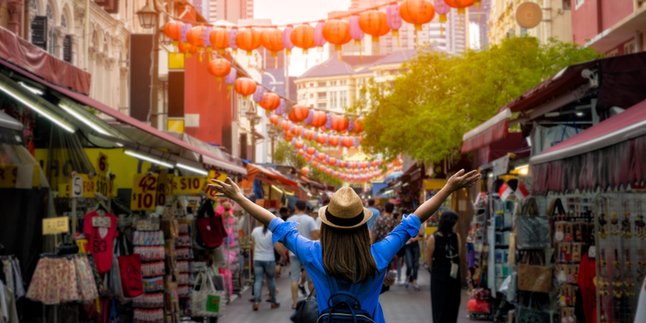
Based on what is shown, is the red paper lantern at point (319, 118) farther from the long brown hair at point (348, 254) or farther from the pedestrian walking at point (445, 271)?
the long brown hair at point (348, 254)

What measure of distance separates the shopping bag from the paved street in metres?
3.62

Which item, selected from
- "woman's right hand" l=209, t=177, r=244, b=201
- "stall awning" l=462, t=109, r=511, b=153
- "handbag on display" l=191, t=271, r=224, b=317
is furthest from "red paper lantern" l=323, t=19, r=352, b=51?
"woman's right hand" l=209, t=177, r=244, b=201

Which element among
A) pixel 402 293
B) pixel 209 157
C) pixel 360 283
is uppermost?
pixel 209 157

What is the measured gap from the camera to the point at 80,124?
1234 cm

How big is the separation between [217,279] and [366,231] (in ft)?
36.3

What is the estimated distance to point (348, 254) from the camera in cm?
571

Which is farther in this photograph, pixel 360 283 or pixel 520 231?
pixel 520 231

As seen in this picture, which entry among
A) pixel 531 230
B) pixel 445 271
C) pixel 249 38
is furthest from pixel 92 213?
pixel 249 38

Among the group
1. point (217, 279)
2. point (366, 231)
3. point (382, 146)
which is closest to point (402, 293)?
point (217, 279)

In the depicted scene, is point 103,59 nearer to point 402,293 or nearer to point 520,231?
point 402,293

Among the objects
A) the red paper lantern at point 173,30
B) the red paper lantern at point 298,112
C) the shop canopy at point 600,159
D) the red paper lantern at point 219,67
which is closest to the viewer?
the shop canopy at point 600,159

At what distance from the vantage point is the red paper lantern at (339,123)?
121 ft

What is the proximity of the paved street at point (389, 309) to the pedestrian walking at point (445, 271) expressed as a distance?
3.78 metres

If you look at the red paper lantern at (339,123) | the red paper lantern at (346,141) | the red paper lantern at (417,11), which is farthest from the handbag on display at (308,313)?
the red paper lantern at (346,141)
